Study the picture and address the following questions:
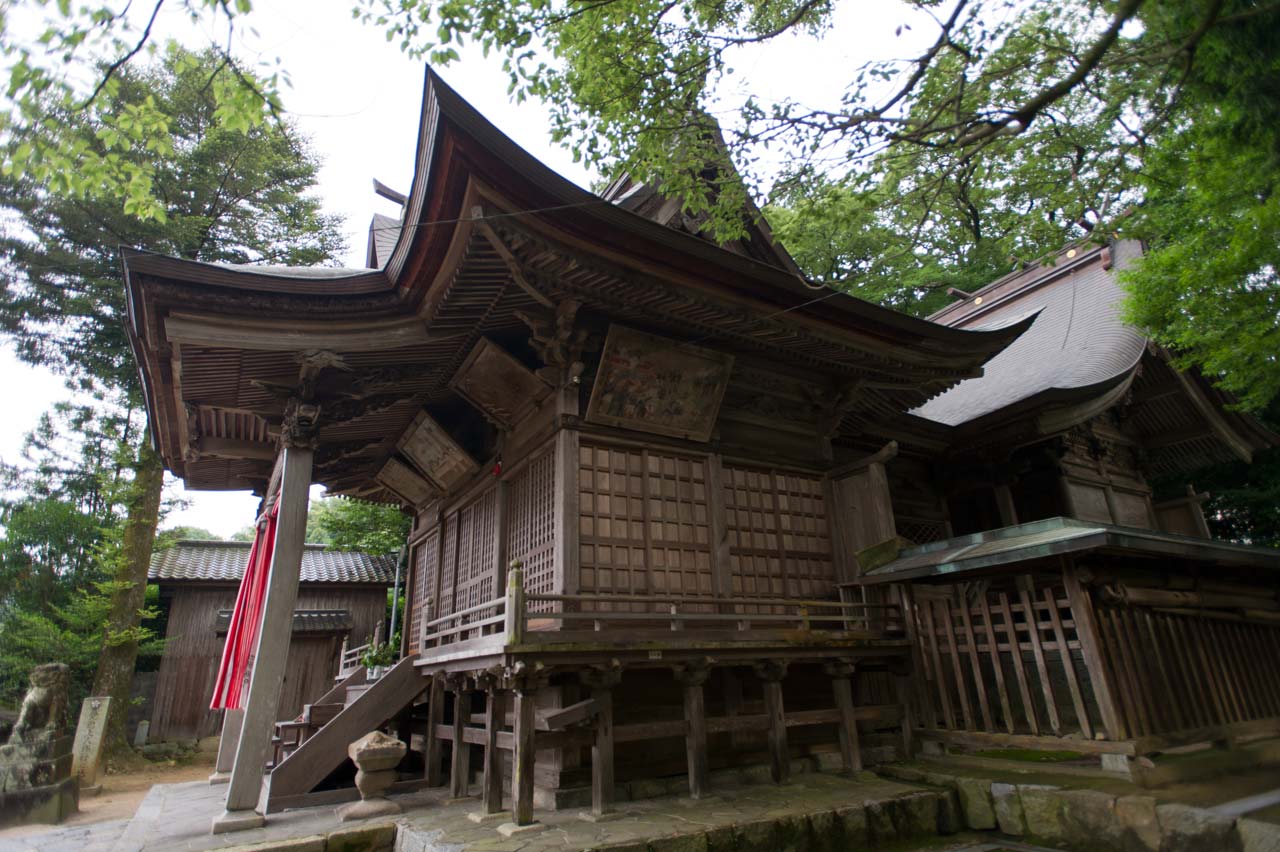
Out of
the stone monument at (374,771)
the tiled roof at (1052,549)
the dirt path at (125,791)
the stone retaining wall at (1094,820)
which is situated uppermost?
the tiled roof at (1052,549)

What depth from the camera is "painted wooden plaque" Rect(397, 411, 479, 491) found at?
972 cm

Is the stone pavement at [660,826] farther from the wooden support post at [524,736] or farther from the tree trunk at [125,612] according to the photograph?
the tree trunk at [125,612]

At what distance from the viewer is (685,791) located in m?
6.88

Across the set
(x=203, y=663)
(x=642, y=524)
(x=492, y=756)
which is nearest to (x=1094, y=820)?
(x=642, y=524)

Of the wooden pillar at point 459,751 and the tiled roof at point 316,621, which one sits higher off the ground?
the tiled roof at point 316,621

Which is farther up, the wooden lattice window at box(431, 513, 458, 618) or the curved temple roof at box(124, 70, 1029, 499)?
the curved temple roof at box(124, 70, 1029, 499)

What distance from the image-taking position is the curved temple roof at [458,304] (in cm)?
589

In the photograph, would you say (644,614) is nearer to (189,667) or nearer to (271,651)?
(271,651)

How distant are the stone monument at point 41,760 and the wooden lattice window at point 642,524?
9185mm

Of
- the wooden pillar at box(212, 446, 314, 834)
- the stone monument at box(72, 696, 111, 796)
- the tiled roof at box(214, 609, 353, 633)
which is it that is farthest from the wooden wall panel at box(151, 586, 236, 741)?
the wooden pillar at box(212, 446, 314, 834)

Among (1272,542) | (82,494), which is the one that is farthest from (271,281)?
(1272,542)

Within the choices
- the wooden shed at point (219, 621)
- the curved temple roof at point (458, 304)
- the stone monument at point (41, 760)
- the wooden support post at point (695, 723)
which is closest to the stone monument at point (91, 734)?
the stone monument at point (41, 760)

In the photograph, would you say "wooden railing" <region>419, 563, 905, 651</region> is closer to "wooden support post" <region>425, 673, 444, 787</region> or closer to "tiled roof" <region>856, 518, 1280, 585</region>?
"wooden support post" <region>425, 673, 444, 787</region>

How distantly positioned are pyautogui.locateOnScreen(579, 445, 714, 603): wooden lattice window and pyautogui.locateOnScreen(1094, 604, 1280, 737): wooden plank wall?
13.0 ft
